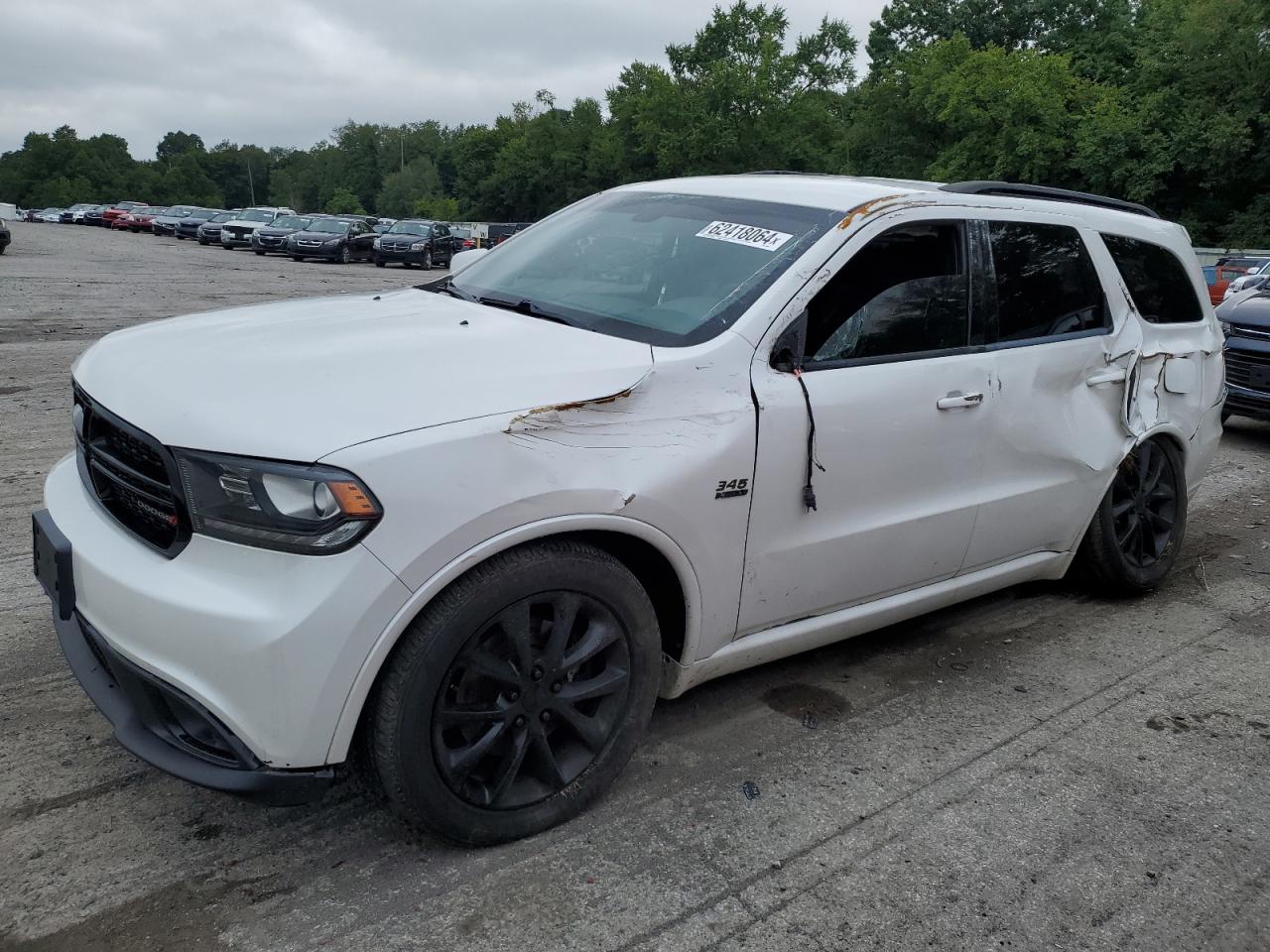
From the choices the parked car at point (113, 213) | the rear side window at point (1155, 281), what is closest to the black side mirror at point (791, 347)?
the rear side window at point (1155, 281)

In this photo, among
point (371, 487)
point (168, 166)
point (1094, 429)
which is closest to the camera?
point (371, 487)

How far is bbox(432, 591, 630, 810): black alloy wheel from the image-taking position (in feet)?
8.06

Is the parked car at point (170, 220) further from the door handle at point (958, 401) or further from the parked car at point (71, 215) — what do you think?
the door handle at point (958, 401)

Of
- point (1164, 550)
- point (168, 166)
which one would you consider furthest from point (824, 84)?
point (168, 166)

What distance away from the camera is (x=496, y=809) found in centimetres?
257

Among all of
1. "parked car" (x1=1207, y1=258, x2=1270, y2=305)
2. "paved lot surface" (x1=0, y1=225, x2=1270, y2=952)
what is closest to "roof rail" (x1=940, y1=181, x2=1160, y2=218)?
"paved lot surface" (x1=0, y1=225, x2=1270, y2=952)

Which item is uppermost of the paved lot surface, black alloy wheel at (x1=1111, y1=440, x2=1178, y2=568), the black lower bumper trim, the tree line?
the tree line

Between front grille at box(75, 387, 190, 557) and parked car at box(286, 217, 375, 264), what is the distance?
3109cm

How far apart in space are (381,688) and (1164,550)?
3.85 m

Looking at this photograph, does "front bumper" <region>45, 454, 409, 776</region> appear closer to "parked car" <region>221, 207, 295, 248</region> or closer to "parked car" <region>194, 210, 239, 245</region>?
"parked car" <region>221, 207, 295, 248</region>

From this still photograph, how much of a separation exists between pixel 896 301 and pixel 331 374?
1.85 meters

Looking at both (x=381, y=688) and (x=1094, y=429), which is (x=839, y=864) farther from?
(x=1094, y=429)

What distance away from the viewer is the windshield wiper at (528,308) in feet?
10.4

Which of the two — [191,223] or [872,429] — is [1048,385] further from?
[191,223]
